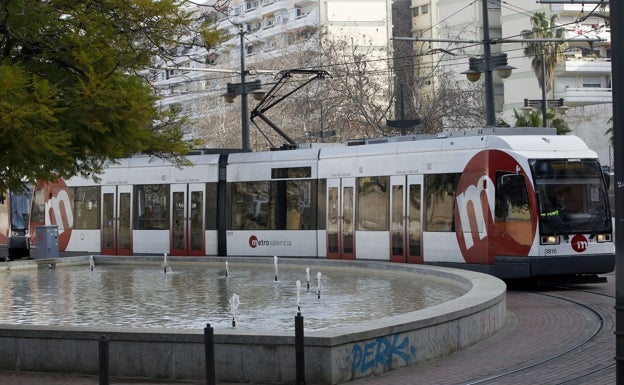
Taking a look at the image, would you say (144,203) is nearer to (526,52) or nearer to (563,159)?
(563,159)

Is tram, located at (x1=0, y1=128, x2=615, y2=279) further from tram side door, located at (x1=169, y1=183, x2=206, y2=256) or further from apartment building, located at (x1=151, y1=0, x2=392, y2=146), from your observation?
apartment building, located at (x1=151, y1=0, x2=392, y2=146)

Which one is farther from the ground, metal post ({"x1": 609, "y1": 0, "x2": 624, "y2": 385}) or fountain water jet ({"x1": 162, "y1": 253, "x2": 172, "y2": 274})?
metal post ({"x1": 609, "y1": 0, "x2": 624, "y2": 385})

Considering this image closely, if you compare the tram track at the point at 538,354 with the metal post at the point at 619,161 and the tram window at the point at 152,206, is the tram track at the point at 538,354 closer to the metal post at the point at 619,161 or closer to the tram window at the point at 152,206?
the metal post at the point at 619,161

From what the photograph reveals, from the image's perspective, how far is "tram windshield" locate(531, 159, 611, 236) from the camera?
21.2m

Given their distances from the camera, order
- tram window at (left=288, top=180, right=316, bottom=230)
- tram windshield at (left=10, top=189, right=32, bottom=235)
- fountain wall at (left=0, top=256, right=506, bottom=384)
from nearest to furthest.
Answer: fountain wall at (left=0, top=256, right=506, bottom=384), tram window at (left=288, top=180, right=316, bottom=230), tram windshield at (left=10, top=189, right=32, bottom=235)

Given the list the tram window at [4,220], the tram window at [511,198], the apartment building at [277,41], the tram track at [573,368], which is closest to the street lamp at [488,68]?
the tram window at [511,198]

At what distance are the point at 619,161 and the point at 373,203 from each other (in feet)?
53.8

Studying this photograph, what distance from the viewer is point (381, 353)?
11.6m

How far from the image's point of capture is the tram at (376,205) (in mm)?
21359

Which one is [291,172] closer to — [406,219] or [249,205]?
[249,205]

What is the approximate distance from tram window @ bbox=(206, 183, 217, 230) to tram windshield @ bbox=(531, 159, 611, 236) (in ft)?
36.1

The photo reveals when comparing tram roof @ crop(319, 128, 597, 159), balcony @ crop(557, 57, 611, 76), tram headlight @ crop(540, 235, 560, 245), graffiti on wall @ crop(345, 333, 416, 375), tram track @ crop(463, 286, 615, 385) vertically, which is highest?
balcony @ crop(557, 57, 611, 76)

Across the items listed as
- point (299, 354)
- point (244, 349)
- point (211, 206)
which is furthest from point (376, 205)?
point (299, 354)

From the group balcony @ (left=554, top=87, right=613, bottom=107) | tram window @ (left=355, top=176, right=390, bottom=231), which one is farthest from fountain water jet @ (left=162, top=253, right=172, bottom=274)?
balcony @ (left=554, top=87, right=613, bottom=107)
